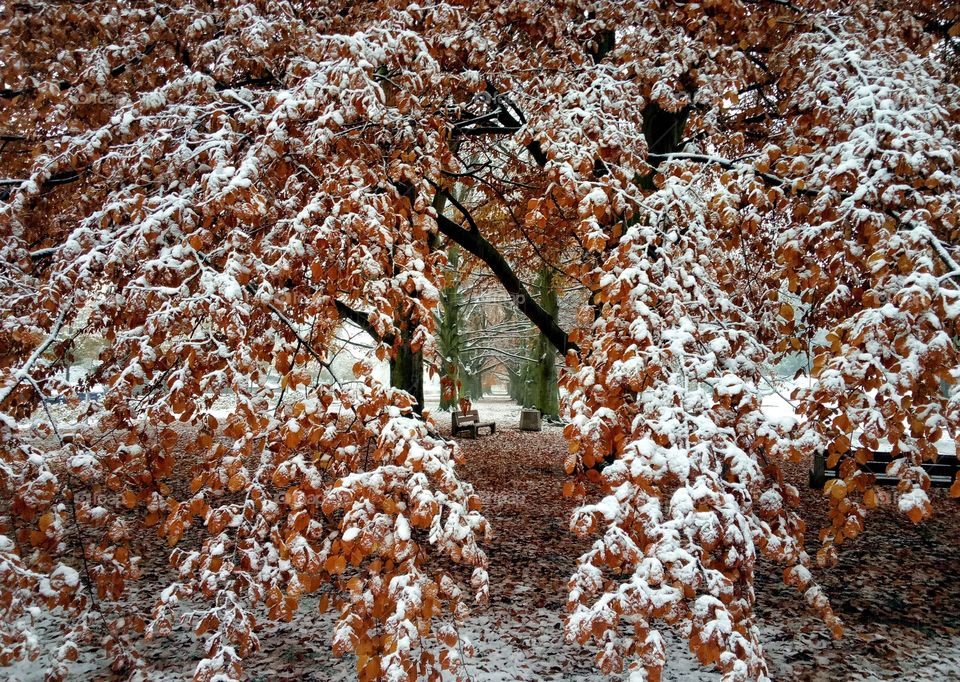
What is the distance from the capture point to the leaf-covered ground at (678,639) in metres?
4.57

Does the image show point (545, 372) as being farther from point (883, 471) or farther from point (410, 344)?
point (410, 344)

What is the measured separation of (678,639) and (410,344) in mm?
4042

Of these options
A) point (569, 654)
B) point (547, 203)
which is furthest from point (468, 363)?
point (547, 203)

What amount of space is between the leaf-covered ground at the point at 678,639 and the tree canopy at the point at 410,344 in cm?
115

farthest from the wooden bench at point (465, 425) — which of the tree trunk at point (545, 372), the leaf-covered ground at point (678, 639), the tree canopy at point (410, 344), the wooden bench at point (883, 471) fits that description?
the tree canopy at point (410, 344)

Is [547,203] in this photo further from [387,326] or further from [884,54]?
[884,54]

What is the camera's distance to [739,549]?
85.5 inches

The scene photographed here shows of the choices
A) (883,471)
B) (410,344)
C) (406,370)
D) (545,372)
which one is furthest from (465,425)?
(410,344)

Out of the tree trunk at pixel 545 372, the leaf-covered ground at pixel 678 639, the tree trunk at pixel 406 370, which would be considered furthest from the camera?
the tree trunk at pixel 545 372

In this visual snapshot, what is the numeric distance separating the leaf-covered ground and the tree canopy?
115cm

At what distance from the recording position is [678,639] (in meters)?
5.13

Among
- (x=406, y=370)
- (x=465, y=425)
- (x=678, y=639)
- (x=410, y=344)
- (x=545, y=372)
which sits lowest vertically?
(x=678, y=639)

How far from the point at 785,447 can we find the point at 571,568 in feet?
15.2

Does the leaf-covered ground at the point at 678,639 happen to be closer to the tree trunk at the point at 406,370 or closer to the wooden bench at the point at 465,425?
the tree trunk at the point at 406,370
